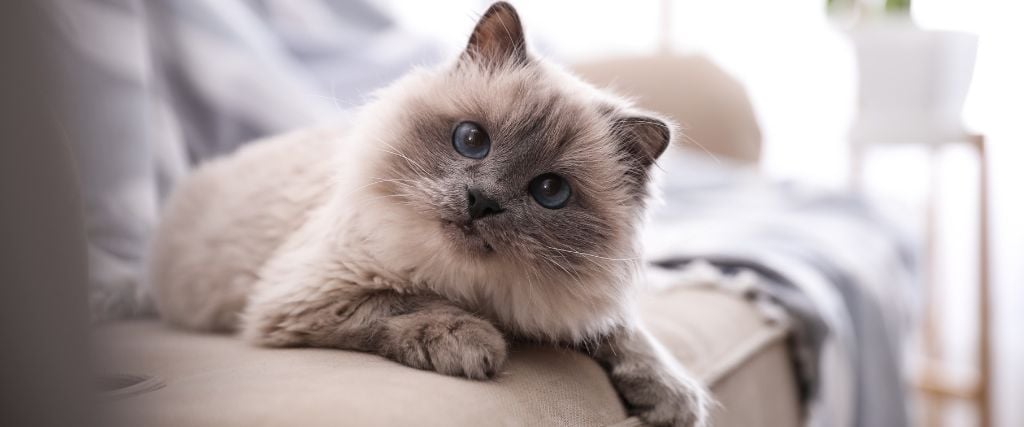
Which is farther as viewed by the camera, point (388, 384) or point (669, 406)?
point (669, 406)

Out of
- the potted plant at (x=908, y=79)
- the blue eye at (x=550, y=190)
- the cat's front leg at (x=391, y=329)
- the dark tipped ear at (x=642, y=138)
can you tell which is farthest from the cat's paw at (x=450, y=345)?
the potted plant at (x=908, y=79)

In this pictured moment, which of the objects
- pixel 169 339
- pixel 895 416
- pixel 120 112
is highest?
pixel 120 112

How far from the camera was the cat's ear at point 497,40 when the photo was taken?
3.94 ft

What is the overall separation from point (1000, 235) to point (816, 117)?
1047mm

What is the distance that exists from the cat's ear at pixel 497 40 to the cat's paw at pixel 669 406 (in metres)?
0.51

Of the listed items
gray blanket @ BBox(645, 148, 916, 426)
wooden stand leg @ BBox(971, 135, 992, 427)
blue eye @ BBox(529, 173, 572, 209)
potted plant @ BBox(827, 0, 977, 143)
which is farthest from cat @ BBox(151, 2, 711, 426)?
wooden stand leg @ BBox(971, 135, 992, 427)

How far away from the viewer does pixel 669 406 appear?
3.53 ft

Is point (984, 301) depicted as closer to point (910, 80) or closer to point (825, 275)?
point (910, 80)

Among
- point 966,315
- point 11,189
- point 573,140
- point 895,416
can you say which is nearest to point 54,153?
point 11,189

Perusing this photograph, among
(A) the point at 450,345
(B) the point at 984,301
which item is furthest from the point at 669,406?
(B) the point at 984,301

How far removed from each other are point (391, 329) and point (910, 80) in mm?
2512

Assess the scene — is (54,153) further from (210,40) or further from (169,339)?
(210,40)

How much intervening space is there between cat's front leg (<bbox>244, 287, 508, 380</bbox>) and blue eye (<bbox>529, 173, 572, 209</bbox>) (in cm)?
18

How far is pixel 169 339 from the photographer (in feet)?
4.27
